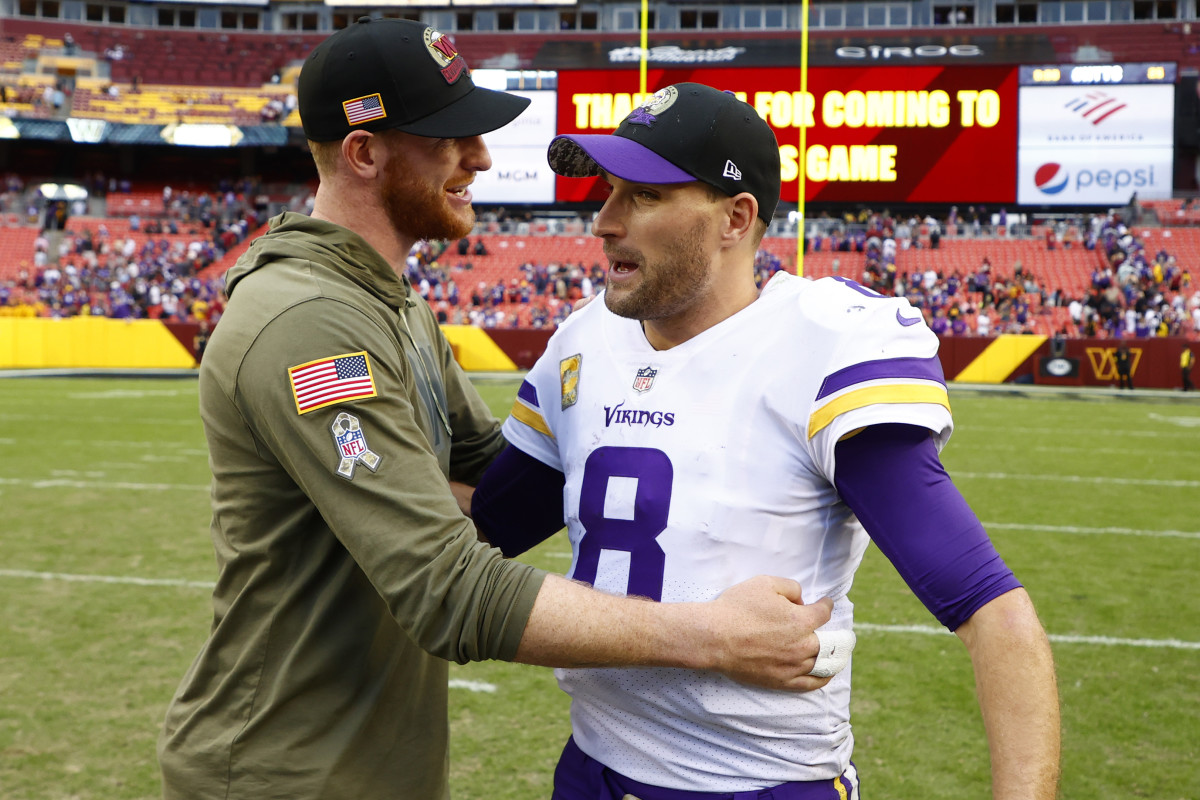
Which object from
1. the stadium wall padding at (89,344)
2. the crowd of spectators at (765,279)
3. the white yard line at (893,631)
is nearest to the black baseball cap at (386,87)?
the white yard line at (893,631)

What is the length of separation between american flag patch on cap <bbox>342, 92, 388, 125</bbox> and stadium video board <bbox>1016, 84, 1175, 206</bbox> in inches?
1092

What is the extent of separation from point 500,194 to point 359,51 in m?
28.4

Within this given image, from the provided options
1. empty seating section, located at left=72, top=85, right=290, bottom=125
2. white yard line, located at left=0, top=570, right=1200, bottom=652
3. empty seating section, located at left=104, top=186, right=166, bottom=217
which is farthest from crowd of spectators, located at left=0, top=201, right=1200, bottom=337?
white yard line, located at left=0, top=570, right=1200, bottom=652

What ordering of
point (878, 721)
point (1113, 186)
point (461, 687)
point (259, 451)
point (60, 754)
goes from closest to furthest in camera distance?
point (259, 451) < point (60, 754) < point (878, 721) < point (461, 687) < point (1113, 186)

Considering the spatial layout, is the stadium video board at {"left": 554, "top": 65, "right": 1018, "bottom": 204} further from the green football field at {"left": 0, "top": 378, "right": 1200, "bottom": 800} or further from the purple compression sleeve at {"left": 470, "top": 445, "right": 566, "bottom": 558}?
the purple compression sleeve at {"left": 470, "top": 445, "right": 566, "bottom": 558}

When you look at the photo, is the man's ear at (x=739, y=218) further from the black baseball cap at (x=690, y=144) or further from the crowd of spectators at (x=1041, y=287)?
the crowd of spectators at (x=1041, y=287)

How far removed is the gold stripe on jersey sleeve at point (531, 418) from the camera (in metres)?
2.12

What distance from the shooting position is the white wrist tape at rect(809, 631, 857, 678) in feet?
5.38

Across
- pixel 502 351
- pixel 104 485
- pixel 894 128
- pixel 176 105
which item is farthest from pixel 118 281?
pixel 104 485

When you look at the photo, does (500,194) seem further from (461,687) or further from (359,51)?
(359,51)

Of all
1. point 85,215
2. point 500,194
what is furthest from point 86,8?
point 500,194

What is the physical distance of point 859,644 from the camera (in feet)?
16.3

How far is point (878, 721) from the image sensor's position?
4.07 m

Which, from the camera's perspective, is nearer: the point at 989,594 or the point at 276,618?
the point at 989,594
